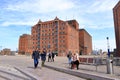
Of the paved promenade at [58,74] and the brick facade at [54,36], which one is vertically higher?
the brick facade at [54,36]

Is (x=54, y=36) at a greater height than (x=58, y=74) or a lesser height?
greater

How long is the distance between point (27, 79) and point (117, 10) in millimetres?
32349

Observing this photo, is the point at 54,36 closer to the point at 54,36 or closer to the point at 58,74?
the point at 54,36

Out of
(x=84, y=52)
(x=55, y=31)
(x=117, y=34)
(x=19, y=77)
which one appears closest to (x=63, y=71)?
(x=19, y=77)

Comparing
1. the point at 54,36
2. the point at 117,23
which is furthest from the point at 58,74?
the point at 54,36

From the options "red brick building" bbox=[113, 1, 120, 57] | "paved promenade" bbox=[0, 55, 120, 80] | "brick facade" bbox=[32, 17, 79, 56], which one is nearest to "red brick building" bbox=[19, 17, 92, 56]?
"brick facade" bbox=[32, 17, 79, 56]

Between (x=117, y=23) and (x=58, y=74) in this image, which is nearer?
(x=58, y=74)

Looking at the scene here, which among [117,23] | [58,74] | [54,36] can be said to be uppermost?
[54,36]

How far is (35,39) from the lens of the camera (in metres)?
114

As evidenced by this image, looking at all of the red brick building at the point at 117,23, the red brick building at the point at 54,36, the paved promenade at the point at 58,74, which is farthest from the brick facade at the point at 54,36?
the paved promenade at the point at 58,74

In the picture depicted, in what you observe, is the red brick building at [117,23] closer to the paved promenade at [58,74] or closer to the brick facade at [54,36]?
the paved promenade at [58,74]

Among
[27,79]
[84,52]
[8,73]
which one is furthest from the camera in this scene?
[84,52]

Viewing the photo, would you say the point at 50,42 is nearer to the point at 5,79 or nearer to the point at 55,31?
the point at 55,31

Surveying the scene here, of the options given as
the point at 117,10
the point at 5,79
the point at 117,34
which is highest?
the point at 117,10
